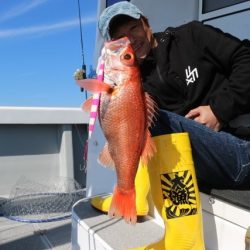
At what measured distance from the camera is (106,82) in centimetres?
134

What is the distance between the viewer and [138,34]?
6.19 feet

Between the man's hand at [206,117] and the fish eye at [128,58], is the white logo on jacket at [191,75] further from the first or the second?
the fish eye at [128,58]

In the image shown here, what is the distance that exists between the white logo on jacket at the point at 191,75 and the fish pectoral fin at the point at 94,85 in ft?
2.11

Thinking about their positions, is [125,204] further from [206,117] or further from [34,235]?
[34,235]

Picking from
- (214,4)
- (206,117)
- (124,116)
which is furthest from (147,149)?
(214,4)

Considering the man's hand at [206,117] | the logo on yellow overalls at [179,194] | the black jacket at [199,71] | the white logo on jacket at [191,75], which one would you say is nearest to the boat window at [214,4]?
the black jacket at [199,71]

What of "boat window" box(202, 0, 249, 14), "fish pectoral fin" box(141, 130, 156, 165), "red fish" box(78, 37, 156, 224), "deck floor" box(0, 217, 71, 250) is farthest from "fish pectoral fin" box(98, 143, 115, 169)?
"boat window" box(202, 0, 249, 14)

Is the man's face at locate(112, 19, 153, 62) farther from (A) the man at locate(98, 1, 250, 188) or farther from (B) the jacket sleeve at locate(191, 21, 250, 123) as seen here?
(B) the jacket sleeve at locate(191, 21, 250, 123)

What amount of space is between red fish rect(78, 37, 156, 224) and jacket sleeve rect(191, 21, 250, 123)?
448 millimetres

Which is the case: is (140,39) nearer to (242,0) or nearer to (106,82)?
(106,82)

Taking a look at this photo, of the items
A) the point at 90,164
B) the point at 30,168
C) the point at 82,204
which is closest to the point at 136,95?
the point at 82,204

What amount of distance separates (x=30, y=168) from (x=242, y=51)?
310 centimetres

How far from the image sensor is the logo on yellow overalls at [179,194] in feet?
5.15

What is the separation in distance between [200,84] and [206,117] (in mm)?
207
